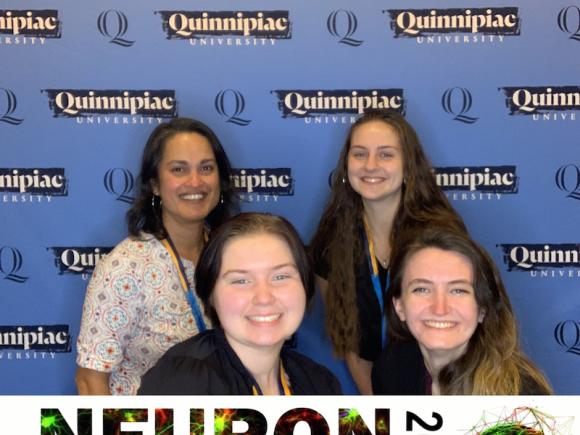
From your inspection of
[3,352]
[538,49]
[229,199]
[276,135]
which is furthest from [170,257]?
[538,49]

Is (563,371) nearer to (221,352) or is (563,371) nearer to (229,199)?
(229,199)

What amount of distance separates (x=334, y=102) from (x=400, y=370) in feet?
4.35

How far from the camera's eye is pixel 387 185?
2.67 m

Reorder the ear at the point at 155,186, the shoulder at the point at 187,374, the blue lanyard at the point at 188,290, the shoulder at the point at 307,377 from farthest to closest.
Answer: the ear at the point at 155,186
the blue lanyard at the point at 188,290
the shoulder at the point at 307,377
the shoulder at the point at 187,374

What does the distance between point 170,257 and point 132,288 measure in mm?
188

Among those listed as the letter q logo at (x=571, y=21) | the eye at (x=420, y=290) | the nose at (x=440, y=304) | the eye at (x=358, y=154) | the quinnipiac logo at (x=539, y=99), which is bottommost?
the nose at (x=440, y=304)

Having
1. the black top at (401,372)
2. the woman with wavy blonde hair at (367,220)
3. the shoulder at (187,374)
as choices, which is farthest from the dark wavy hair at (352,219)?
the shoulder at (187,374)

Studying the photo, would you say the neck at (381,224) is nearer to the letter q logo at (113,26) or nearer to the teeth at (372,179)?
the teeth at (372,179)

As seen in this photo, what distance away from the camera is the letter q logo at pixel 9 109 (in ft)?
10.1

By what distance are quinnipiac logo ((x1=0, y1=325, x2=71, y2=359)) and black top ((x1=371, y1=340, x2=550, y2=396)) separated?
1553 millimetres

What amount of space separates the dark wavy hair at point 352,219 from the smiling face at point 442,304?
0.60m

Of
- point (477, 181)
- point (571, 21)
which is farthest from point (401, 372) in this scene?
point (571, 21)

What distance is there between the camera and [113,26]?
3.06m

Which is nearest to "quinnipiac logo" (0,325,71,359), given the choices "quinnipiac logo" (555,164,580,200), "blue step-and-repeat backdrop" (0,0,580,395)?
"blue step-and-repeat backdrop" (0,0,580,395)
